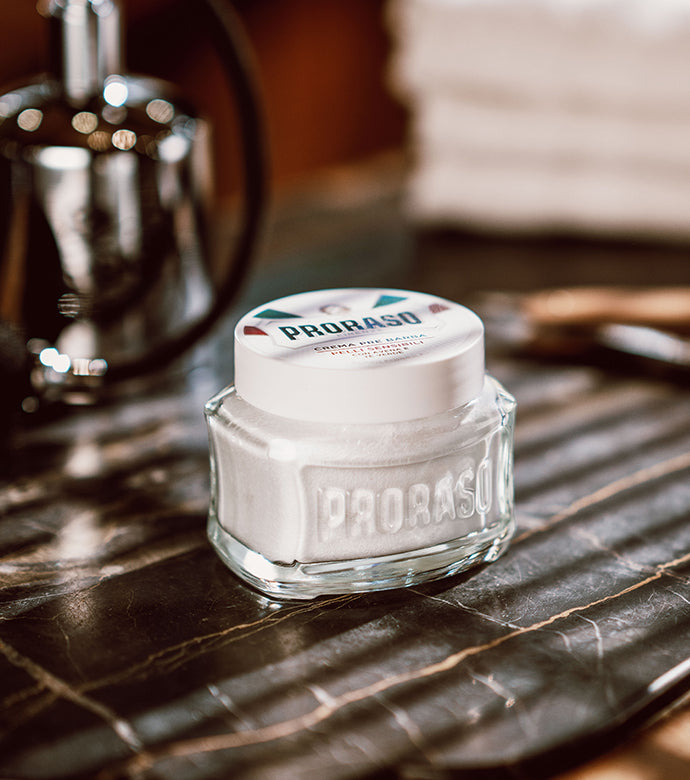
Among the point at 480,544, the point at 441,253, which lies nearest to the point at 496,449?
the point at 480,544

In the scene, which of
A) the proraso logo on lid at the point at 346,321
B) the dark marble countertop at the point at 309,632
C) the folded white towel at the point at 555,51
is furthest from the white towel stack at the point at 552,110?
the proraso logo on lid at the point at 346,321

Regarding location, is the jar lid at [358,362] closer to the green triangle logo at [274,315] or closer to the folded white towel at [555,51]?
the green triangle logo at [274,315]

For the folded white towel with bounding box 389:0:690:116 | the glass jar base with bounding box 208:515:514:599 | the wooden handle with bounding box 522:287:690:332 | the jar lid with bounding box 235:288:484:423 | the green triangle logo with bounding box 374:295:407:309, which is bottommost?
the glass jar base with bounding box 208:515:514:599

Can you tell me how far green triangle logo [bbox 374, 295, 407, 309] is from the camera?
0.36 meters

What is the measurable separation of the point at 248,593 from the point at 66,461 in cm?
14

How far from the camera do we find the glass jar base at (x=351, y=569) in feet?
1.03

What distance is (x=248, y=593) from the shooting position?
0.33 m

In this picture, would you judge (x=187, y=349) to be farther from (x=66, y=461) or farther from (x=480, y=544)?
(x=480, y=544)

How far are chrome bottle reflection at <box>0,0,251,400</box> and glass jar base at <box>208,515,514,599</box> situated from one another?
0.56 ft

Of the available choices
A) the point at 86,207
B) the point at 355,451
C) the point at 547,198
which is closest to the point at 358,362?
the point at 355,451

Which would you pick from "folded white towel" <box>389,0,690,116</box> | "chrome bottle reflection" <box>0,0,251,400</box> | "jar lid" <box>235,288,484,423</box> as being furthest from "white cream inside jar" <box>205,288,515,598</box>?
"folded white towel" <box>389,0,690,116</box>

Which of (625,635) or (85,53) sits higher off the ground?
(85,53)

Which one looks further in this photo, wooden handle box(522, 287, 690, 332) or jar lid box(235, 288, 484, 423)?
wooden handle box(522, 287, 690, 332)

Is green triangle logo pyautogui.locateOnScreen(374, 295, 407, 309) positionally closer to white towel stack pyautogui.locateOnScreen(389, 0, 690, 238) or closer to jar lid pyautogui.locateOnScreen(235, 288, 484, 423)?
jar lid pyautogui.locateOnScreen(235, 288, 484, 423)
